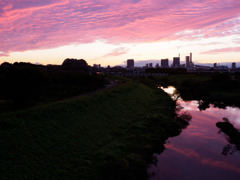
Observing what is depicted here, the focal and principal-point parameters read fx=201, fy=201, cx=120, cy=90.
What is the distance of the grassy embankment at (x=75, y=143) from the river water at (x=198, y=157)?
118cm

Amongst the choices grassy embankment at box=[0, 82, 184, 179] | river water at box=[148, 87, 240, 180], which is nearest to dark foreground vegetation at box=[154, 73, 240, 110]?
river water at box=[148, 87, 240, 180]

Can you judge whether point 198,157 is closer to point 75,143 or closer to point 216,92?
point 75,143

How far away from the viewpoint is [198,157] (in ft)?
57.6

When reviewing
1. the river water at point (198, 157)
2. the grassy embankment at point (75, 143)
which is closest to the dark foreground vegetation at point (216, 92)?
the river water at point (198, 157)

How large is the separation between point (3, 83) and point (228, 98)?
142ft

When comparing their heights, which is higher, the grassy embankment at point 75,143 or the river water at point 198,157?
the grassy embankment at point 75,143

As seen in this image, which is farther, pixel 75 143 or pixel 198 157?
→ pixel 198 157

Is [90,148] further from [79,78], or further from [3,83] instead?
[79,78]

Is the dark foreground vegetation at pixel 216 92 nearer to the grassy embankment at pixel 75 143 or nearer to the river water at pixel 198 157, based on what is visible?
the river water at pixel 198 157

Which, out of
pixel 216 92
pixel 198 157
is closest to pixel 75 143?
pixel 198 157

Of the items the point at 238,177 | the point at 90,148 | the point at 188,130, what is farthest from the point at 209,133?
the point at 90,148

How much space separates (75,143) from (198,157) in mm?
10694

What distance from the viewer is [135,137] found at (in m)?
17.6

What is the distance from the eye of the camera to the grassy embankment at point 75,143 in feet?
36.6
